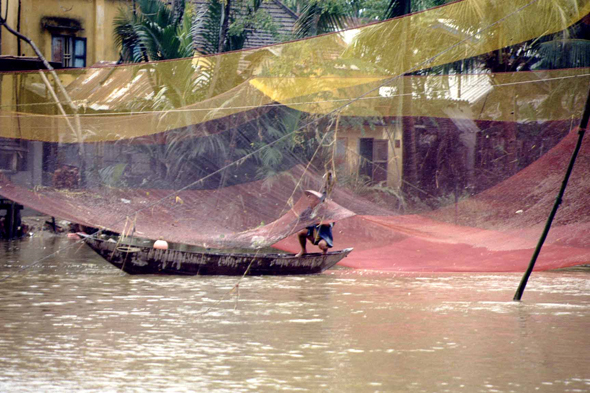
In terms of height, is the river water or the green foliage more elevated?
the green foliage

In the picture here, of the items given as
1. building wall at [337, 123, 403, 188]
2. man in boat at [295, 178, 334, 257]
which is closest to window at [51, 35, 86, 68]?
man in boat at [295, 178, 334, 257]

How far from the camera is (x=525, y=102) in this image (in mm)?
9133

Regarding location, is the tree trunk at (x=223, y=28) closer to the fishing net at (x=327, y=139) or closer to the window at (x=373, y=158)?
the fishing net at (x=327, y=139)

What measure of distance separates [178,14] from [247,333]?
45.4 feet

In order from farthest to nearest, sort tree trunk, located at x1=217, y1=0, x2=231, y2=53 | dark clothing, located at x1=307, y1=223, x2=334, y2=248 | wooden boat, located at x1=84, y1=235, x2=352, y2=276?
tree trunk, located at x1=217, y1=0, x2=231, y2=53 < dark clothing, located at x1=307, y1=223, x2=334, y2=248 < wooden boat, located at x1=84, y1=235, x2=352, y2=276

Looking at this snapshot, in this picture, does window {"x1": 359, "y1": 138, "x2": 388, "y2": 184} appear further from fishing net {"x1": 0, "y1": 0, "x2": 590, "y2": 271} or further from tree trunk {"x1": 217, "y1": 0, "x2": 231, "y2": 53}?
tree trunk {"x1": 217, "y1": 0, "x2": 231, "y2": 53}

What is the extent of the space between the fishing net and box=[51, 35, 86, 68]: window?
1138 centimetres

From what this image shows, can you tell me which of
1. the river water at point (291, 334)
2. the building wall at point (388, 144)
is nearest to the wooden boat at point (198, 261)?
the river water at point (291, 334)

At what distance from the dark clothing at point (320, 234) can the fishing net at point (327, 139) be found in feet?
2.49

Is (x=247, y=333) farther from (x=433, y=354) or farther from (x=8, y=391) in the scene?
(x=8, y=391)

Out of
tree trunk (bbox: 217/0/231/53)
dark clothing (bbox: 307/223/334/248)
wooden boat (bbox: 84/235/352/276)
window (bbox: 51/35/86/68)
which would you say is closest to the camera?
wooden boat (bbox: 84/235/352/276)

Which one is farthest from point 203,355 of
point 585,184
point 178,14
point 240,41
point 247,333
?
point 178,14

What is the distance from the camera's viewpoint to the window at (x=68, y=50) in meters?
20.8

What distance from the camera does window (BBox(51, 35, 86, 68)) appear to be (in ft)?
68.1
